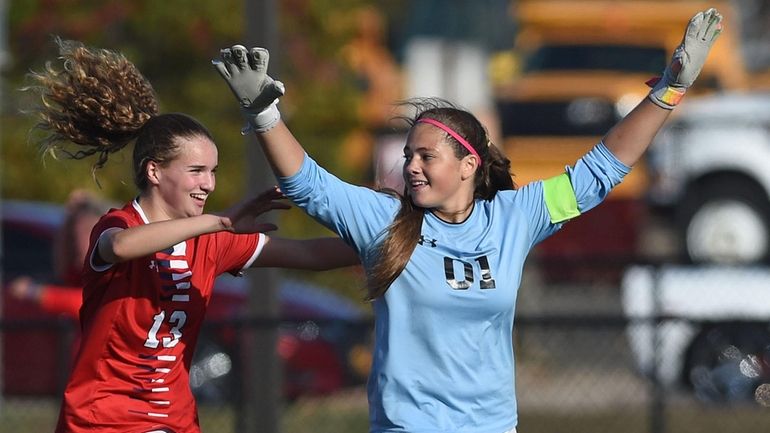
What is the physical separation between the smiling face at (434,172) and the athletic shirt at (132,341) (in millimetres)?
731

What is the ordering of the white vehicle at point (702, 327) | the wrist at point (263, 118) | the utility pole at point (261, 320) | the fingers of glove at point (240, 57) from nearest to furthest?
the fingers of glove at point (240, 57) < the wrist at point (263, 118) < the utility pole at point (261, 320) < the white vehicle at point (702, 327)

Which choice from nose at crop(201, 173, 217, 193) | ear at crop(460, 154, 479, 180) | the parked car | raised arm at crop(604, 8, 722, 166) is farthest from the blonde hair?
the parked car

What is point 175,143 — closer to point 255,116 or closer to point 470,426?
point 255,116

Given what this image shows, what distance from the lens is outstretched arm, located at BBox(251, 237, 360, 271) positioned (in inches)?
188

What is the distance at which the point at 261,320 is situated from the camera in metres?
7.67

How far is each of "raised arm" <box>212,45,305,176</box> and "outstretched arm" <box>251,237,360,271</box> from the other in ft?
2.01

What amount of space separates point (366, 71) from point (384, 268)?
15.1m

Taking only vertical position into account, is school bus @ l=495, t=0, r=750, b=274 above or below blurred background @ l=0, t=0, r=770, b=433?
above

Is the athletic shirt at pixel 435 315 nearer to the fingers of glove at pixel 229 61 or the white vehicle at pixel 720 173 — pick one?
the fingers of glove at pixel 229 61

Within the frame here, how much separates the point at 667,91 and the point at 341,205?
3.37ft

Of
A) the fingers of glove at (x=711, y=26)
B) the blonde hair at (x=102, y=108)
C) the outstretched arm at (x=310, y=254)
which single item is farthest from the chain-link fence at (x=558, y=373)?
the fingers of glove at (x=711, y=26)

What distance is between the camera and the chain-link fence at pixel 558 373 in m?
8.01

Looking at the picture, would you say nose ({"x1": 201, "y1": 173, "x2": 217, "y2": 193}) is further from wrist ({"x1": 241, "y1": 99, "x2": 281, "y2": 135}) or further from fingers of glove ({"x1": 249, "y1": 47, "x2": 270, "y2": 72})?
fingers of glove ({"x1": 249, "y1": 47, "x2": 270, "y2": 72})

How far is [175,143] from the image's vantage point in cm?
451
